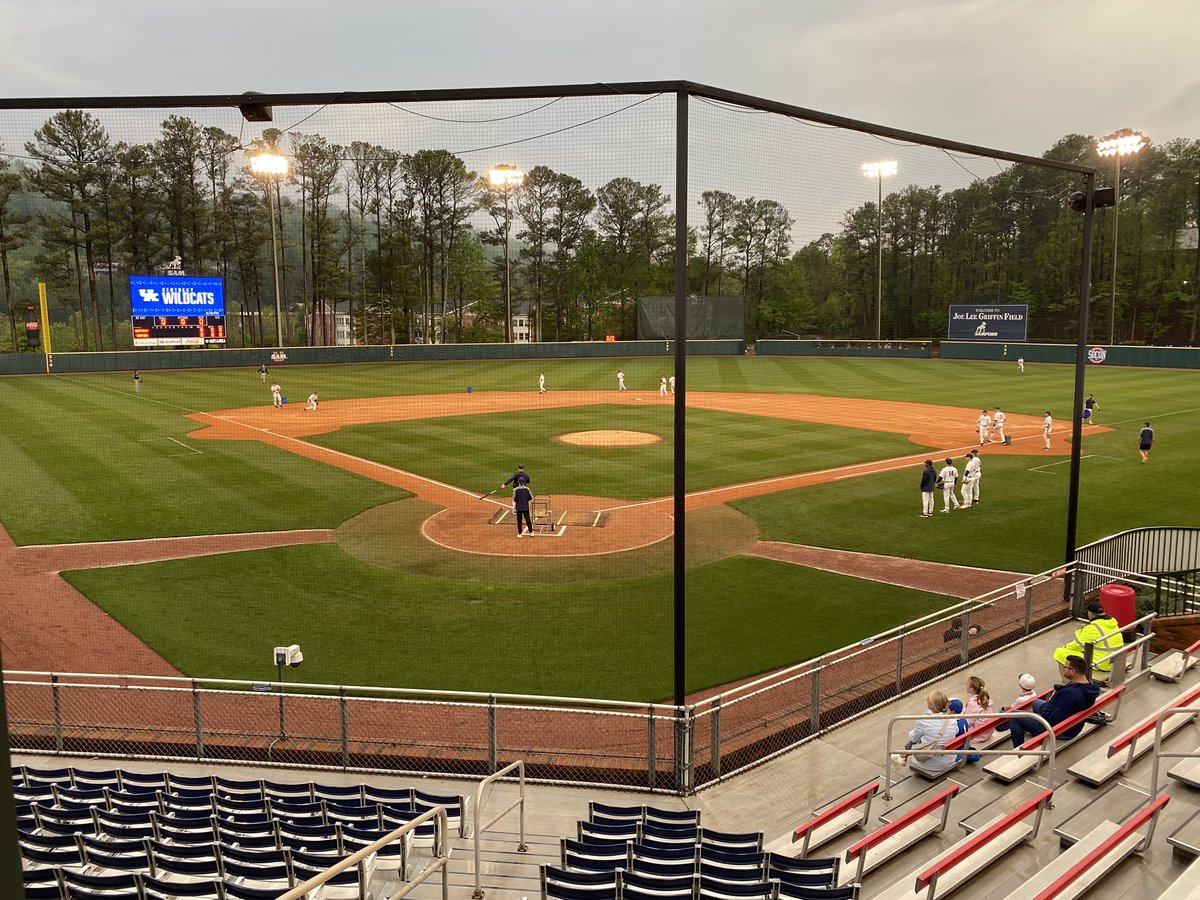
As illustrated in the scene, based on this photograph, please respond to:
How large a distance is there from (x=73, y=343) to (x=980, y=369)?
207ft

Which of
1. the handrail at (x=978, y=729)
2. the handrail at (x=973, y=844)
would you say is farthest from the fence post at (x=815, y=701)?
the handrail at (x=973, y=844)

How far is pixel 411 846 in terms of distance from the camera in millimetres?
7289

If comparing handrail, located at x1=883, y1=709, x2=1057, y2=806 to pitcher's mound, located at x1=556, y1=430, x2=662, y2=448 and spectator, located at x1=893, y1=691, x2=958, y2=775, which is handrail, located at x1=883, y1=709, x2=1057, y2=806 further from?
pitcher's mound, located at x1=556, y1=430, x2=662, y2=448

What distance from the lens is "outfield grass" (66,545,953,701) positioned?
12562 mm

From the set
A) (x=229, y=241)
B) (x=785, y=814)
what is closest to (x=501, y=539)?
(x=785, y=814)

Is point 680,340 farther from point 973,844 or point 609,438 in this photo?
point 609,438

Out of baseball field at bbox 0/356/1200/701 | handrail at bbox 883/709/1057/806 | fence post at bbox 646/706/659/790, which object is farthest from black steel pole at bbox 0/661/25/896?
fence post at bbox 646/706/659/790

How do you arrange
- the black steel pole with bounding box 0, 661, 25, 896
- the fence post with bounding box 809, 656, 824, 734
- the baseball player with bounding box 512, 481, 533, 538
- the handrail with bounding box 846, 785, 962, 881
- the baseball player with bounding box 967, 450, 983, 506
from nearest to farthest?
the black steel pole with bounding box 0, 661, 25, 896 < the handrail with bounding box 846, 785, 962, 881 < the fence post with bounding box 809, 656, 824, 734 < the baseball player with bounding box 512, 481, 533, 538 < the baseball player with bounding box 967, 450, 983, 506

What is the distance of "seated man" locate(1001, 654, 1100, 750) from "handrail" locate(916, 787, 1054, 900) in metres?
2.11

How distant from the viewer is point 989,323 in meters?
56.1

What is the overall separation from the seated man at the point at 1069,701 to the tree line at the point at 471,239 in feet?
24.0

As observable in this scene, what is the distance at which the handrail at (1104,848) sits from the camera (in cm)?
577

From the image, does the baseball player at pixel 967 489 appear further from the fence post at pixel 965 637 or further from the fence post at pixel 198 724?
the fence post at pixel 198 724

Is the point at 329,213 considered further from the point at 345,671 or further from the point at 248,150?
the point at 345,671
